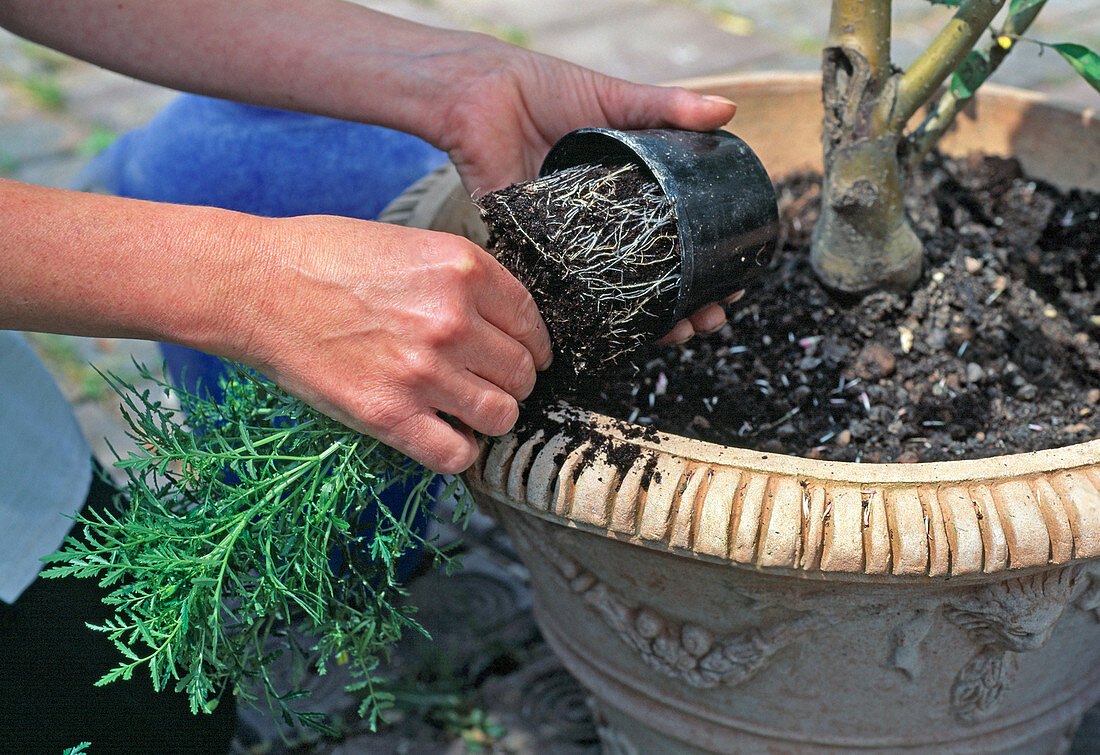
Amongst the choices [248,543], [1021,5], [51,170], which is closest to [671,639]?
[248,543]

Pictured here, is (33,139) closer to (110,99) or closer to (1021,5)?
(110,99)

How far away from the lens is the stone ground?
1883 mm

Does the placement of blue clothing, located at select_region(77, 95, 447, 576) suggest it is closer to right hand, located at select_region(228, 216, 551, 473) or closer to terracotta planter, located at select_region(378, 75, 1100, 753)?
terracotta planter, located at select_region(378, 75, 1100, 753)

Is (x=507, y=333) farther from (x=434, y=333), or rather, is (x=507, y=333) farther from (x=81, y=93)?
(x=81, y=93)

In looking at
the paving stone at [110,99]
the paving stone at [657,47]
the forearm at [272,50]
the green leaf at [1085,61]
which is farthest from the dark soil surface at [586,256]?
the paving stone at [110,99]

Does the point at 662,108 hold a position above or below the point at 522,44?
above

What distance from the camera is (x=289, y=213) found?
2.12 meters

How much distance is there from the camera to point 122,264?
3.18 feet

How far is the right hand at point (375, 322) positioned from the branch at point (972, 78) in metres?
0.92

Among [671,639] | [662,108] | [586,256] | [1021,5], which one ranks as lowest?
[671,639]

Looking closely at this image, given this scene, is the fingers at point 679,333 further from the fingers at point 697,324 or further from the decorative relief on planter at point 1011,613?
the decorative relief on planter at point 1011,613

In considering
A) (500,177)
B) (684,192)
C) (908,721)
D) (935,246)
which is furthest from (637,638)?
(935,246)

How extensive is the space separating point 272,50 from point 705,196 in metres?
0.77

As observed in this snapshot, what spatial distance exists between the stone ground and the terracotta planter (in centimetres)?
41
